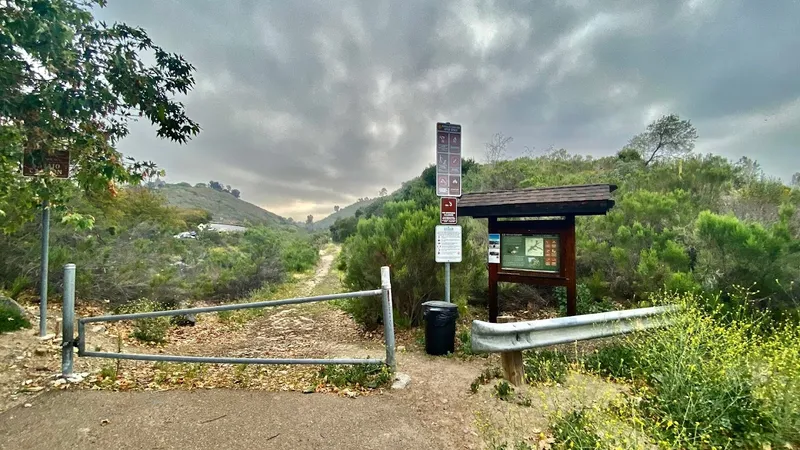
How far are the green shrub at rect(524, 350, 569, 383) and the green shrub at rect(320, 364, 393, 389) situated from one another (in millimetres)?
1607

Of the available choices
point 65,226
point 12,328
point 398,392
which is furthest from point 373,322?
point 65,226

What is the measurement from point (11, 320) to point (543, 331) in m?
7.22

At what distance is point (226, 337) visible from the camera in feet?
23.1

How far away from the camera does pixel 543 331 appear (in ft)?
13.2

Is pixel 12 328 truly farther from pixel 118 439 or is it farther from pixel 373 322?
pixel 373 322

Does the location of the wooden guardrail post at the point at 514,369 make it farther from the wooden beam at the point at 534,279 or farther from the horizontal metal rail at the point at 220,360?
the wooden beam at the point at 534,279

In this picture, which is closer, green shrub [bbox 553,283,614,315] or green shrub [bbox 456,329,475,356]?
green shrub [bbox 456,329,475,356]

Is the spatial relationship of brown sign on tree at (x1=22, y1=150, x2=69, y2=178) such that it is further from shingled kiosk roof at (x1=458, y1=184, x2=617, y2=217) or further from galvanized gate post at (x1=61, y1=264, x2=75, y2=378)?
shingled kiosk roof at (x1=458, y1=184, x2=617, y2=217)

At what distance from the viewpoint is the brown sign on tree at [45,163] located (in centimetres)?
411

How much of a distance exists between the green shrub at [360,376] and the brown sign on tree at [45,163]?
13.1 ft

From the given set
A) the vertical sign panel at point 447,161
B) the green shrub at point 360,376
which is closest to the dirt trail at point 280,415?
the green shrub at point 360,376

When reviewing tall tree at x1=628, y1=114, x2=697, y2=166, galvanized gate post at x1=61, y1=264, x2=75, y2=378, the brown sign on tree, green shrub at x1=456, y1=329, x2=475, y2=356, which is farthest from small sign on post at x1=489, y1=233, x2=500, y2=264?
tall tree at x1=628, y1=114, x2=697, y2=166

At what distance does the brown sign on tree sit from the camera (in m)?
4.11

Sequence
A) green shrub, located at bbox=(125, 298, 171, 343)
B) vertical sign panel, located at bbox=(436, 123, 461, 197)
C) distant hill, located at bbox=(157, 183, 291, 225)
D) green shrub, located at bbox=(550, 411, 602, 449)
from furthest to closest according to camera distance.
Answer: distant hill, located at bbox=(157, 183, 291, 225) → green shrub, located at bbox=(125, 298, 171, 343) → vertical sign panel, located at bbox=(436, 123, 461, 197) → green shrub, located at bbox=(550, 411, 602, 449)
